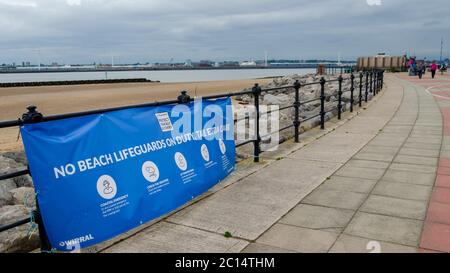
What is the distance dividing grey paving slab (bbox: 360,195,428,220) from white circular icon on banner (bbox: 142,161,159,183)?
245 cm

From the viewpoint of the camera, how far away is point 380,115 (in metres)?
13.3

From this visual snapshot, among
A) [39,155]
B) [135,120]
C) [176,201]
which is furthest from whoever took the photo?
[176,201]

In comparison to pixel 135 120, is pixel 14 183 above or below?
below

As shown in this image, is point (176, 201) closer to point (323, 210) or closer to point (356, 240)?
point (323, 210)

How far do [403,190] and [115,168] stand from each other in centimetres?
379

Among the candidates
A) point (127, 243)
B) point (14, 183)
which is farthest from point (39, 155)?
point (14, 183)

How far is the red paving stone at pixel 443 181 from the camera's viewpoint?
18.6 ft

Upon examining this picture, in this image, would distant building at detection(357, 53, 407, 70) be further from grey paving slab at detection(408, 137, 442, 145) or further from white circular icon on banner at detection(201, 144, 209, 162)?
white circular icon on banner at detection(201, 144, 209, 162)

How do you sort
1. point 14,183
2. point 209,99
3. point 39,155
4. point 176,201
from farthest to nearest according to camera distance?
point 14,183
point 209,99
point 176,201
point 39,155

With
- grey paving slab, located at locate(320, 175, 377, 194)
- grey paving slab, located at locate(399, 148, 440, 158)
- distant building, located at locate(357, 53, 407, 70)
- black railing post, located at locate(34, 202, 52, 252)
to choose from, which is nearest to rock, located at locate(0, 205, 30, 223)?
black railing post, located at locate(34, 202, 52, 252)

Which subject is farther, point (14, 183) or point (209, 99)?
point (14, 183)

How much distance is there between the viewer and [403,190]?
18.0 feet

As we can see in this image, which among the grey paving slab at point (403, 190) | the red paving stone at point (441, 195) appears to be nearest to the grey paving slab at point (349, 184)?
the grey paving slab at point (403, 190)
